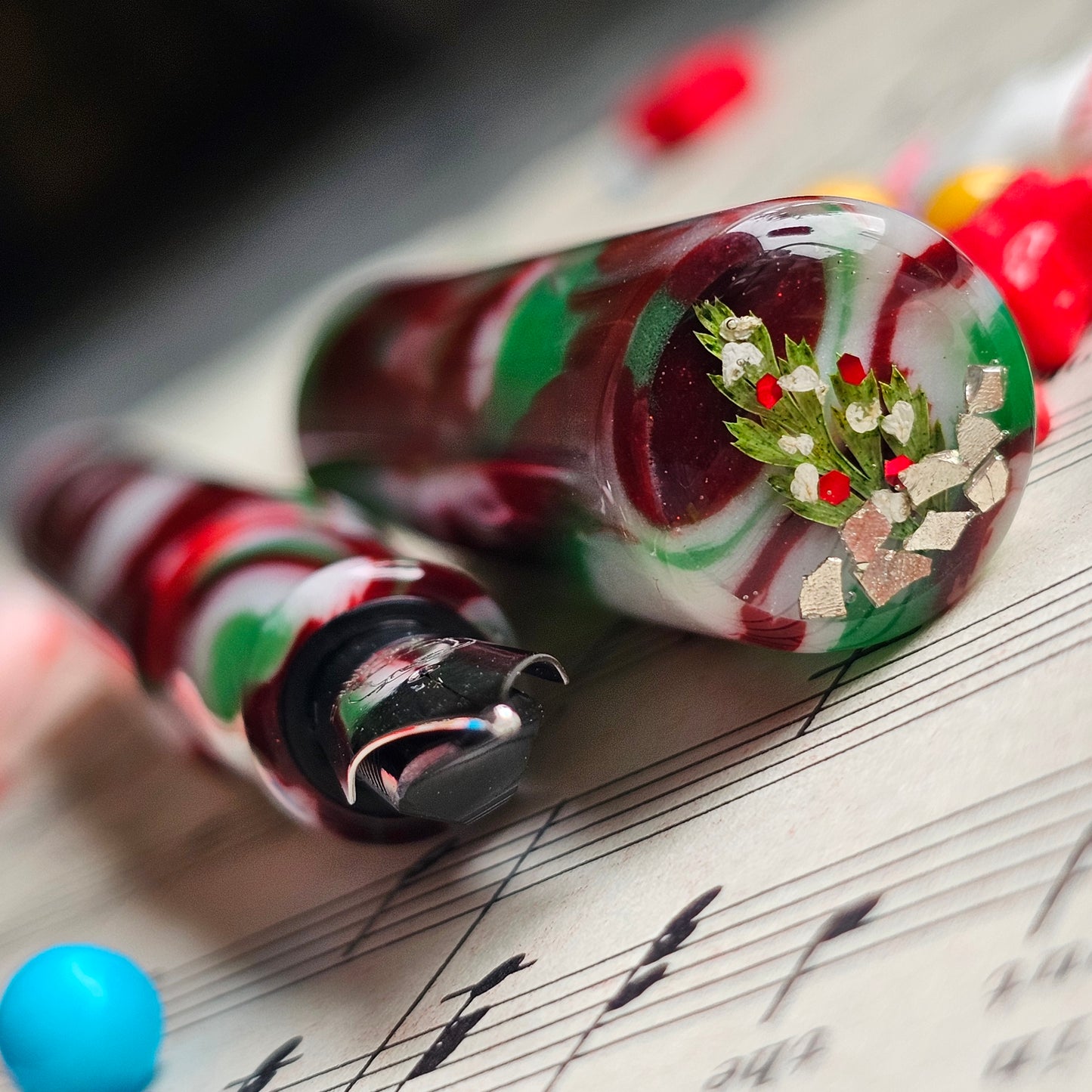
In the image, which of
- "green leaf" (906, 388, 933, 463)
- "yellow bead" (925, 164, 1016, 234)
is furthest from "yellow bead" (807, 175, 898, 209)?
"green leaf" (906, 388, 933, 463)

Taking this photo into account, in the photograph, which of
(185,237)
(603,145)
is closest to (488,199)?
(603,145)

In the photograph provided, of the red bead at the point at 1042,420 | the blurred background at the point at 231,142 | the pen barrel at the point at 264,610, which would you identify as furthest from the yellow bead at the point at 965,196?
the blurred background at the point at 231,142

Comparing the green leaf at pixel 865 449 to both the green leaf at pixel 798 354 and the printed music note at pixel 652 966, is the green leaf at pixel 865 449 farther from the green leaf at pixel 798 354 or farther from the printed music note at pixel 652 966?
the printed music note at pixel 652 966

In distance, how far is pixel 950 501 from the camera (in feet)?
1.70

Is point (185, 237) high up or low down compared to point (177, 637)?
up

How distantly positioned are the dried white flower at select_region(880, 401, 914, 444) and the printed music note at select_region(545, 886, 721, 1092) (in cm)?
19

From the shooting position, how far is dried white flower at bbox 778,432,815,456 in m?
0.49

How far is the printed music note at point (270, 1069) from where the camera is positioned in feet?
1.74

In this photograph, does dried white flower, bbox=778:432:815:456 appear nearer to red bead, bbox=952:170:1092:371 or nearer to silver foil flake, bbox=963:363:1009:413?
silver foil flake, bbox=963:363:1009:413

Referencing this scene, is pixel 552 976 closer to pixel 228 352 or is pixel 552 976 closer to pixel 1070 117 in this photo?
pixel 1070 117

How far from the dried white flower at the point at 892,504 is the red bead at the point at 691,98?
79 cm

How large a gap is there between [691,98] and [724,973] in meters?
0.94

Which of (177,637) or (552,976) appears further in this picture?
(177,637)

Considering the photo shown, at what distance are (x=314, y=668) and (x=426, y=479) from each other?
6.2 inches
